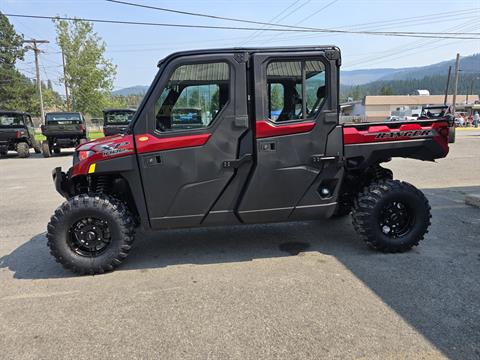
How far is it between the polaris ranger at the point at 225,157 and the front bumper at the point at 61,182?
12 millimetres

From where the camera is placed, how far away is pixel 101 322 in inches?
126

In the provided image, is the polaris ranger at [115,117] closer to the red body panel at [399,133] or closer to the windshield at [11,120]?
the windshield at [11,120]

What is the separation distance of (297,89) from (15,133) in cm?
1687

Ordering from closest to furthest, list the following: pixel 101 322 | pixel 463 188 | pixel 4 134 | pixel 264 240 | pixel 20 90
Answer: pixel 101 322 < pixel 264 240 < pixel 463 188 < pixel 4 134 < pixel 20 90

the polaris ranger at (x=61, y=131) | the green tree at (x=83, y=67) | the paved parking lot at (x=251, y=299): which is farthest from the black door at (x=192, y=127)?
the green tree at (x=83, y=67)

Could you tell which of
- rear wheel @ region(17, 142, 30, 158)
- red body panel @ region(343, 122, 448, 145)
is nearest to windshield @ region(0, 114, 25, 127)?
rear wheel @ region(17, 142, 30, 158)

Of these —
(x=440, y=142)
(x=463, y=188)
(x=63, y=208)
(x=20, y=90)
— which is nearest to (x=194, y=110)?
(x=63, y=208)

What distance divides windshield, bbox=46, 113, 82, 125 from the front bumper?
1523cm

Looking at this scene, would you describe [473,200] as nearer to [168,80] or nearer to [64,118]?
[168,80]

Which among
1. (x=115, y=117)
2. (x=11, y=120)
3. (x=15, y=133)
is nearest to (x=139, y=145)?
(x=115, y=117)

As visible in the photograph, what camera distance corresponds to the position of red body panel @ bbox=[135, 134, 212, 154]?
13.0 ft

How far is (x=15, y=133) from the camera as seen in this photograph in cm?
1722

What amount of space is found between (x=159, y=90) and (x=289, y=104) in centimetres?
139

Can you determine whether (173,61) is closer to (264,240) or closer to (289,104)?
(289,104)
